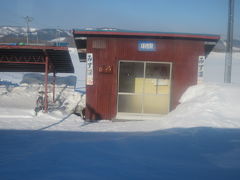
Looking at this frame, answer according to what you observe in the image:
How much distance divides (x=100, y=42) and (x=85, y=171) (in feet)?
24.5

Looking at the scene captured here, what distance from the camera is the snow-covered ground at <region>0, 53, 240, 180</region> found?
4227 millimetres

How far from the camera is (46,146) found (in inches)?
228

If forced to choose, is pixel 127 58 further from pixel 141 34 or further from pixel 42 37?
pixel 42 37

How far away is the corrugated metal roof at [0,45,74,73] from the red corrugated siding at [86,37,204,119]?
7.35ft

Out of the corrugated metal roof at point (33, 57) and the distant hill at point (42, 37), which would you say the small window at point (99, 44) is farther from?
the corrugated metal roof at point (33, 57)

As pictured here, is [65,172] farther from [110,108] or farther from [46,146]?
[110,108]

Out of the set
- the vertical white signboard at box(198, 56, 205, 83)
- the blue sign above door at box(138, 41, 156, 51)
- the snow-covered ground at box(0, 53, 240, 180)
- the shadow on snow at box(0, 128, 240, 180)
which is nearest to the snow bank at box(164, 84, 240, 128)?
the snow-covered ground at box(0, 53, 240, 180)

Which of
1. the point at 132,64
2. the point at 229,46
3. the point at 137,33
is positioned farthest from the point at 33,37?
the point at 137,33

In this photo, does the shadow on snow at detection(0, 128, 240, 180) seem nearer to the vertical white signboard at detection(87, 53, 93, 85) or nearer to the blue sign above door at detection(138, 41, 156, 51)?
the vertical white signboard at detection(87, 53, 93, 85)

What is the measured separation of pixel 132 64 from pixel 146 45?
3.32ft

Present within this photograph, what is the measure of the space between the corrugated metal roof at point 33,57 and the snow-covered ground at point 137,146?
10.7ft

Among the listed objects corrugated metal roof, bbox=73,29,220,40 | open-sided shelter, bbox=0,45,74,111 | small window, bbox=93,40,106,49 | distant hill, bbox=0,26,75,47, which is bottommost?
open-sided shelter, bbox=0,45,74,111

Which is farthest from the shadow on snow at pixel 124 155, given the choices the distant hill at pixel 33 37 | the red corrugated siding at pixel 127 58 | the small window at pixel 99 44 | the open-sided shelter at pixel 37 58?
the distant hill at pixel 33 37

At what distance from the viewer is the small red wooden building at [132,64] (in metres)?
10.8
